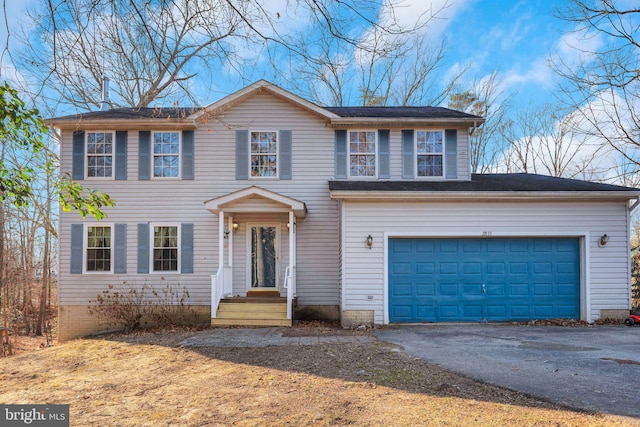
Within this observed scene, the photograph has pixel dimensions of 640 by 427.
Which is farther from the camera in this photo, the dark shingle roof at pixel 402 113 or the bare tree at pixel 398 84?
the bare tree at pixel 398 84

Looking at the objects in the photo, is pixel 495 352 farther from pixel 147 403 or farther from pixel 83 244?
pixel 83 244

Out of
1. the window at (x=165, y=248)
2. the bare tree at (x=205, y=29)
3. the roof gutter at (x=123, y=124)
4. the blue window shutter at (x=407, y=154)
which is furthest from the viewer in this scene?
the blue window shutter at (x=407, y=154)

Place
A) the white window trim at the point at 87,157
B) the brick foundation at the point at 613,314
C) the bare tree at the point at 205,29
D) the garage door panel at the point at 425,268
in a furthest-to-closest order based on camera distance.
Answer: the white window trim at the point at 87,157 → the garage door panel at the point at 425,268 → the brick foundation at the point at 613,314 → the bare tree at the point at 205,29

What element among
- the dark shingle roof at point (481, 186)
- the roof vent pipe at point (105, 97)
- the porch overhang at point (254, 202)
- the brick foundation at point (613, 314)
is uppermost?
the roof vent pipe at point (105, 97)

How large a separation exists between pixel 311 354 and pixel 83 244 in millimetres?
8020

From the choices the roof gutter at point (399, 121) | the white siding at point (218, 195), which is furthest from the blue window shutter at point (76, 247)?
the roof gutter at point (399, 121)

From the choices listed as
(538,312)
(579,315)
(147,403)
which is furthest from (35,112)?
(579,315)

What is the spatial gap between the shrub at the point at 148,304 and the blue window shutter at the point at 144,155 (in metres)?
3.02

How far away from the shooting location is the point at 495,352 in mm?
7152

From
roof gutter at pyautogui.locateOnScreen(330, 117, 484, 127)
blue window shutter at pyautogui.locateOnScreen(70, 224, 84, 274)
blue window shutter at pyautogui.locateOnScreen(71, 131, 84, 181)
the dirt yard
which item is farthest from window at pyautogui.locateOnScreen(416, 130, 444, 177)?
blue window shutter at pyautogui.locateOnScreen(70, 224, 84, 274)

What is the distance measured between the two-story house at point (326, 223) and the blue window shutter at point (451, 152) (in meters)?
0.04

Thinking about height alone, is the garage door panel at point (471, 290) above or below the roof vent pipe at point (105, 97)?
below

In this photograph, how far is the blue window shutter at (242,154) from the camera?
1214 cm

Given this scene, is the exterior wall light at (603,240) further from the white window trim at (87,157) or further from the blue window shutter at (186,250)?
the white window trim at (87,157)
